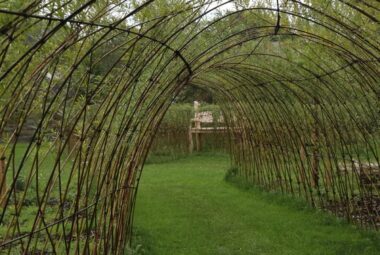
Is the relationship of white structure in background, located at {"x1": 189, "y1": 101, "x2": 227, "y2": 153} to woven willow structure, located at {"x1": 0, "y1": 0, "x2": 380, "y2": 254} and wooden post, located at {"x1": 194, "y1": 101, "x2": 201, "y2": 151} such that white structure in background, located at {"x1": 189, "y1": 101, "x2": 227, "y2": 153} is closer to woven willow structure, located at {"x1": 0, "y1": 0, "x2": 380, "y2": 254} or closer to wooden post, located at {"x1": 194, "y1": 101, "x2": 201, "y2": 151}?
wooden post, located at {"x1": 194, "y1": 101, "x2": 201, "y2": 151}

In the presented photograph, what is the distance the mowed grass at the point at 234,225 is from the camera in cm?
515

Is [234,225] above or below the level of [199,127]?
below

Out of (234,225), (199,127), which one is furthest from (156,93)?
(199,127)

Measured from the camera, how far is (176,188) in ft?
30.0

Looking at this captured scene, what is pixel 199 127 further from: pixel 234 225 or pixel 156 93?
pixel 156 93

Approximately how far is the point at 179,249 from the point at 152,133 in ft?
4.76

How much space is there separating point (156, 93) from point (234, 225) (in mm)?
→ 2349

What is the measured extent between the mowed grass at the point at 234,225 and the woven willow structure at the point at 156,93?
1.02 feet

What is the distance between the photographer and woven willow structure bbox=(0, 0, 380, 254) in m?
2.87

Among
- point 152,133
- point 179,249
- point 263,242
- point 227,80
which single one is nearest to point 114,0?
point 152,133

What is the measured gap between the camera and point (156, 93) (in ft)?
15.4

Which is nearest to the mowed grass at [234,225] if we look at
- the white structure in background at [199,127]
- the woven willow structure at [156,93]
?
the woven willow structure at [156,93]

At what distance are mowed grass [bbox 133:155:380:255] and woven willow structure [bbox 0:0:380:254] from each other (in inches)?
12.3

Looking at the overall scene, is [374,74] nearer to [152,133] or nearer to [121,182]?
[152,133]
